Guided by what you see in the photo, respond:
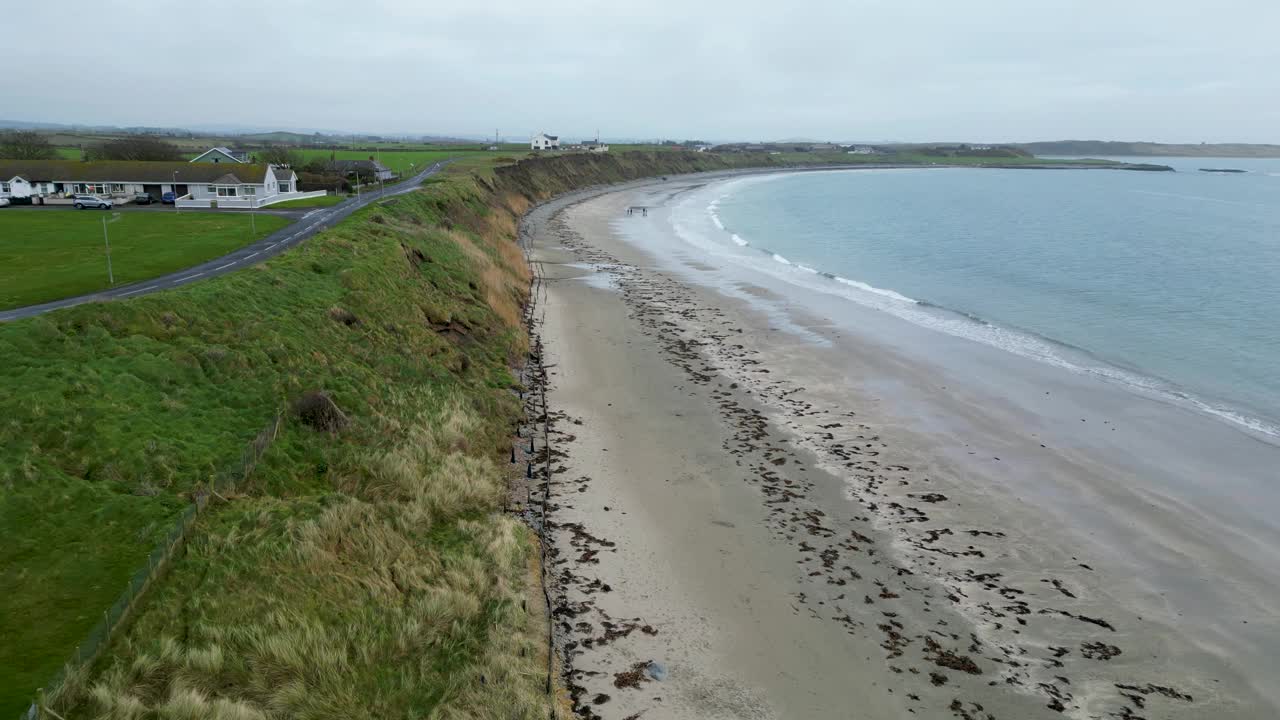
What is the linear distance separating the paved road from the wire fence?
8.45 m

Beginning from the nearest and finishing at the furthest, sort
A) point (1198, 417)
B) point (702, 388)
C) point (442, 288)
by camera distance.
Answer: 1. point (1198, 417)
2. point (702, 388)
3. point (442, 288)

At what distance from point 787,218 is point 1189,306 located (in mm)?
50370

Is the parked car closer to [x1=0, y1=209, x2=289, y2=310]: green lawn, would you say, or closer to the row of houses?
[x1=0, y1=209, x2=289, y2=310]: green lawn

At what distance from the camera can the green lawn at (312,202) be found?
5644cm

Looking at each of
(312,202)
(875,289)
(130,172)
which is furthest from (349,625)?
(130,172)

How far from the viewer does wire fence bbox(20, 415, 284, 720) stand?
8867mm

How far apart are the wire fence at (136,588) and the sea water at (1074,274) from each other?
27.6m

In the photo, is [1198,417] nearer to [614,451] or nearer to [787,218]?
[614,451]

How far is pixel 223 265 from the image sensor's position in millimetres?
30500

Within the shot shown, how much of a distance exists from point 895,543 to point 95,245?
37903 millimetres

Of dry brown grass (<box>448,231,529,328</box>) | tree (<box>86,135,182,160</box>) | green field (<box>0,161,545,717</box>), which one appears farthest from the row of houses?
green field (<box>0,161,545,717</box>)

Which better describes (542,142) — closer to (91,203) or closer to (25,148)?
(25,148)

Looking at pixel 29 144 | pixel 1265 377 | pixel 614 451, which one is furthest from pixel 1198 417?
pixel 29 144

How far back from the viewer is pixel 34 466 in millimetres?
12898
